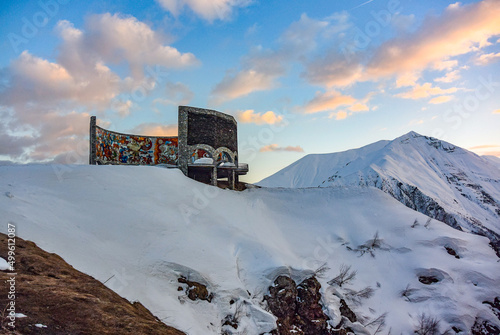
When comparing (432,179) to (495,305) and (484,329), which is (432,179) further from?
(484,329)

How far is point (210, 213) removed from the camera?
60.0ft

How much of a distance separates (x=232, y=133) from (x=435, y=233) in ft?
58.0

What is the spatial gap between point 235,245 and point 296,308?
412 cm

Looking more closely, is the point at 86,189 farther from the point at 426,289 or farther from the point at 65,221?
the point at 426,289

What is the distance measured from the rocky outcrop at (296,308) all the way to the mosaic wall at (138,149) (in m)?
14.7

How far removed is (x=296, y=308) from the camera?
13.8m

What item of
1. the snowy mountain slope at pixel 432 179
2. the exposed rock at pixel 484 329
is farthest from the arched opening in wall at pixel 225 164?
the snowy mountain slope at pixel 432 179

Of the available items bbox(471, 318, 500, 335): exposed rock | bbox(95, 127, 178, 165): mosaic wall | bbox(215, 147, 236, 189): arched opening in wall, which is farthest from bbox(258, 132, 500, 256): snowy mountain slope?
bbox(95, 127, 178, 165): mosaic wall

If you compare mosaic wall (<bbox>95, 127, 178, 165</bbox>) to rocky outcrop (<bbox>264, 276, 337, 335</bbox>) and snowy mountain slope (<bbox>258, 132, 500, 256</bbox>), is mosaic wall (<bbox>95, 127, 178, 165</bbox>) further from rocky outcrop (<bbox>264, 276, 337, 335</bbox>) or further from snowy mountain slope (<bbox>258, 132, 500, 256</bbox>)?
snowy mountain slope (<bbox>258, 132, 500, 256</bbox>)

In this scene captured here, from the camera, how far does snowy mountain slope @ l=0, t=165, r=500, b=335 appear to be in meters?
10.9

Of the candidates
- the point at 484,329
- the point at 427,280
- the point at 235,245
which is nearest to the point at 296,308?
the point at 235,245

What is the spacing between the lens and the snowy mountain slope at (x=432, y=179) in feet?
194

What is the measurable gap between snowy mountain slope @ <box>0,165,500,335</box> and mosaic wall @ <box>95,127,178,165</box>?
3.63 metres

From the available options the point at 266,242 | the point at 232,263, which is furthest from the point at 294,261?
the point at 232,263
